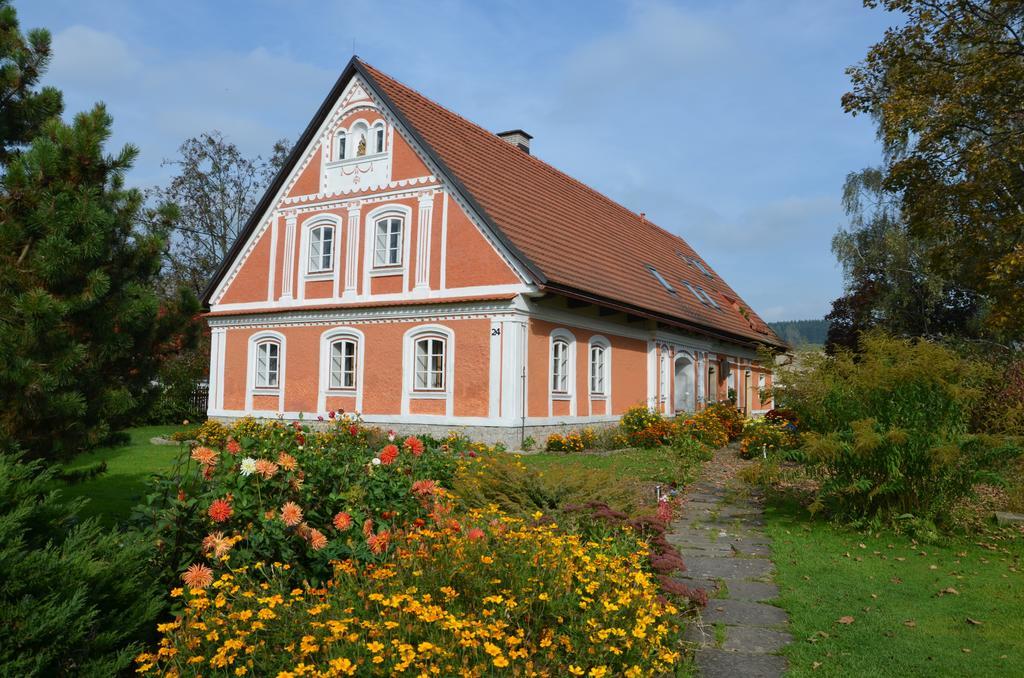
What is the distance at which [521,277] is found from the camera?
49.5 feet

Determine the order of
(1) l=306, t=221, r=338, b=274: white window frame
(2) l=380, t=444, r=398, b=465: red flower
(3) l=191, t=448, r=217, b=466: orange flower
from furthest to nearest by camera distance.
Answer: (1) l=306, t=221, r=338, b=274: white window frame, (2) l=380, t=444, r=398, b=465: red flower, (3) l=191, t=448, r=217, b=466: orange flower

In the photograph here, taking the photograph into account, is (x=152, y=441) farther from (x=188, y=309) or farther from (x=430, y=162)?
(x=188, y=309)

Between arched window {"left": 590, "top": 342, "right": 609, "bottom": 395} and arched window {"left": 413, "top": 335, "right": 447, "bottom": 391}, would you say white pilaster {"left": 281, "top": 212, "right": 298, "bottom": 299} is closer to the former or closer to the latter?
arched window {"left": 413, "top": 335, "right": 447, "bottom": 391}

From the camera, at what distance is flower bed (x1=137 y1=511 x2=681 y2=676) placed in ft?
10.6

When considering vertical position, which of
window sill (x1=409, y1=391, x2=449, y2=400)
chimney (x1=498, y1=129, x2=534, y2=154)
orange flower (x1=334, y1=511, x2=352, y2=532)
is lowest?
orange flower (x1=334, y1=511, x2=352, y2=532)

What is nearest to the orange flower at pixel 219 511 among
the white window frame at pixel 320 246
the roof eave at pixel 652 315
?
the roof eave at pixel 652 315

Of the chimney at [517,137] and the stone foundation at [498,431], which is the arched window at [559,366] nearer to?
the stone foundation at [498,431]

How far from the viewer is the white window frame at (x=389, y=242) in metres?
17.0

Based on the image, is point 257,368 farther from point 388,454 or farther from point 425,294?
point 388,454

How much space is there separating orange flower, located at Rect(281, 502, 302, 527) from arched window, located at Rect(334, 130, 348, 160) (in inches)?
594

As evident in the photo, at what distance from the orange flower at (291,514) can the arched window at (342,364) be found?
43.8 feet

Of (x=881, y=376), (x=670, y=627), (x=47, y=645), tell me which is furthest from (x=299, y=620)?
(x=881, y=376)

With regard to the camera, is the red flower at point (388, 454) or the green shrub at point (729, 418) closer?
the red flower at point (388, 454)

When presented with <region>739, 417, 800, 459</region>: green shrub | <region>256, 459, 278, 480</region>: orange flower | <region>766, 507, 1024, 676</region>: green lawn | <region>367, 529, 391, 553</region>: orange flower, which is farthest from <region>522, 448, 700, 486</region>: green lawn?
<region>256, 459, 278, 480</region>: orange flower
